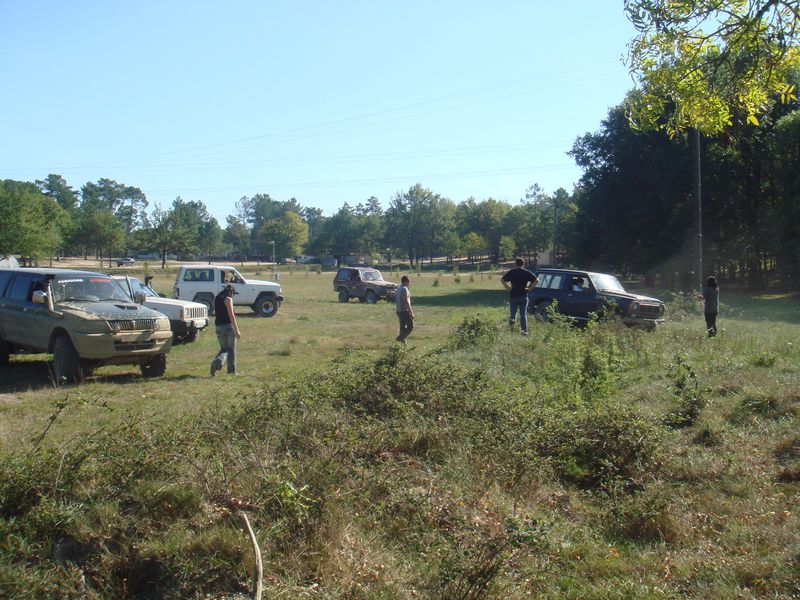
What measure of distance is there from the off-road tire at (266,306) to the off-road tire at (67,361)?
1545 cm

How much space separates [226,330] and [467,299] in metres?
26.3

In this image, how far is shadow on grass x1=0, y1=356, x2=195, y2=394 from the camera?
35.8 ft

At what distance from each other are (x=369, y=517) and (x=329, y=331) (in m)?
16.3

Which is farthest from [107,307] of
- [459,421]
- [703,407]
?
[703,407]

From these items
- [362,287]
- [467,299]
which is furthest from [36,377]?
[467,299]

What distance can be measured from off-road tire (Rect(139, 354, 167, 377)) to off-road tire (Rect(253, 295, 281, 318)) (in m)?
14.3

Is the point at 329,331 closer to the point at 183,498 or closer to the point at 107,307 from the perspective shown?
the point at 107,307

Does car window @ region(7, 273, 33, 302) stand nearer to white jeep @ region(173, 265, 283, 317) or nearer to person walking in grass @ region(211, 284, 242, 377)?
person walking in grass @ region(211, 284, 242, 377)

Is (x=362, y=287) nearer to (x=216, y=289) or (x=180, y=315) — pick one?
(x=216, y=289)

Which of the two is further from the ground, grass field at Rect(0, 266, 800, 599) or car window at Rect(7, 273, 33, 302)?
car window at Rect(7, 273, 33, 302)

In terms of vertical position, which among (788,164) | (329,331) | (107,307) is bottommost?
(329,331)

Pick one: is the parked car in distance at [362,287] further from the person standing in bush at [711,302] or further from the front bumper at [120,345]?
the front bumper at [120,345]

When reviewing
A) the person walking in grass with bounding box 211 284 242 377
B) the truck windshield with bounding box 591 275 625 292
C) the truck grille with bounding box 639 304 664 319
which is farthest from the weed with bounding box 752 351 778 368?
the person walking in grass with bounding box 211 284 242 377

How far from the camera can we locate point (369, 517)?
15.1ft
